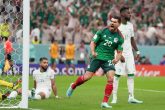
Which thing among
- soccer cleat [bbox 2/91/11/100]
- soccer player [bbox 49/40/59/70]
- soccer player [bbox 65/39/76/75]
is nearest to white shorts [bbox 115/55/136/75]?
soccer cleat [bbox 2/91/11/100]

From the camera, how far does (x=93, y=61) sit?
14.4 m

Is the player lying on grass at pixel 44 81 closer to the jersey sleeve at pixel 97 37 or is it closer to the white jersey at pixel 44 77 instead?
the white jersey at pixel 44 77

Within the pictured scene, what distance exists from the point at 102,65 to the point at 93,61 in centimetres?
23

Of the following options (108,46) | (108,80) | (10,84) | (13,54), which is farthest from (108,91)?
(13,54)

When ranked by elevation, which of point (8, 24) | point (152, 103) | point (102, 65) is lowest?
point (152, 103)

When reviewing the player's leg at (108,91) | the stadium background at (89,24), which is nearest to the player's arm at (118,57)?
the player's leg at (108,91)

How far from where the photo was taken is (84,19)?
33.0 metres

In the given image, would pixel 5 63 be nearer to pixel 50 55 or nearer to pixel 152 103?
pixel 152 103

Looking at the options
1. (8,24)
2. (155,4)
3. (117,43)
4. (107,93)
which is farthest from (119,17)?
(155,4)

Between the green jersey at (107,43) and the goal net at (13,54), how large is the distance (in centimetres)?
170

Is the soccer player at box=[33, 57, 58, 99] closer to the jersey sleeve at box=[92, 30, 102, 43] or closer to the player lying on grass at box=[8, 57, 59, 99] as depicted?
the player lying on grass at box=[8, 57, 59, 99]

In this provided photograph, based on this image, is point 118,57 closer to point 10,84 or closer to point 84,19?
point 10,84

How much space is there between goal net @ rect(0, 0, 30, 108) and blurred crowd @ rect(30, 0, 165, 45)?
1415cm

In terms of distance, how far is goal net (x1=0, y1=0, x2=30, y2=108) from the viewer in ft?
43.3
